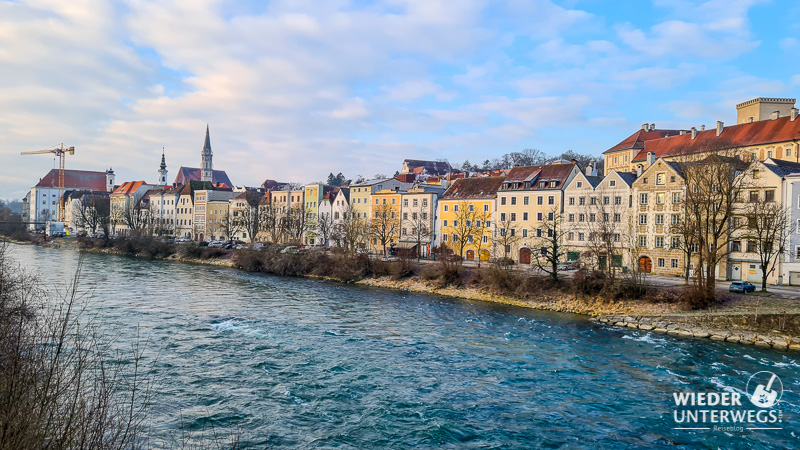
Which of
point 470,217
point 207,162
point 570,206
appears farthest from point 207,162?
point 570,206

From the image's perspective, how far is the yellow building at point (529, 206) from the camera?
156ft

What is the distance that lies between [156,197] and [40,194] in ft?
182

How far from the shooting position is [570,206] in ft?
152

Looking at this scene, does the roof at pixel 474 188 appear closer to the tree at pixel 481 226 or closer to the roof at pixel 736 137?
the tree at pixel 481 226

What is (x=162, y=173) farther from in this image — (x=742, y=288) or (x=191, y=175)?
(x=742, y=288)

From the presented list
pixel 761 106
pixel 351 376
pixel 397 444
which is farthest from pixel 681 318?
pixel 761 106

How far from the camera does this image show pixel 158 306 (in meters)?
27.7

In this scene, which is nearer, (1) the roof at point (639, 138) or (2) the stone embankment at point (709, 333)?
(2) the stone embankment at point (709, 333)

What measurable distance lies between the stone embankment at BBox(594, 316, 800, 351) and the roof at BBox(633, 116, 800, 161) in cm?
2283

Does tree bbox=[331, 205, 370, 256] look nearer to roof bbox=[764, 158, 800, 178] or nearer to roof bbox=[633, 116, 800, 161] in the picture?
roof bbox=[633, 116, 800, 161]

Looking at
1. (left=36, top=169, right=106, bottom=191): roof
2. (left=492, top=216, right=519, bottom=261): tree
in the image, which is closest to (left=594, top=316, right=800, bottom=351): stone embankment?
(left=492, top=216, right=519, bottom=261): tree

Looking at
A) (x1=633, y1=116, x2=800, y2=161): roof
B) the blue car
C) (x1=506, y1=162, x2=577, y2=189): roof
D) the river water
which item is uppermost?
(x1=633, y1=116, x2=800, y2=161): roof

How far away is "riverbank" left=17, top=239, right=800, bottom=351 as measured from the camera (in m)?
24.2

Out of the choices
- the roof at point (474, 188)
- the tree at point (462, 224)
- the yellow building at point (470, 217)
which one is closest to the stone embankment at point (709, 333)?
the yellow building at point (470, 217)
